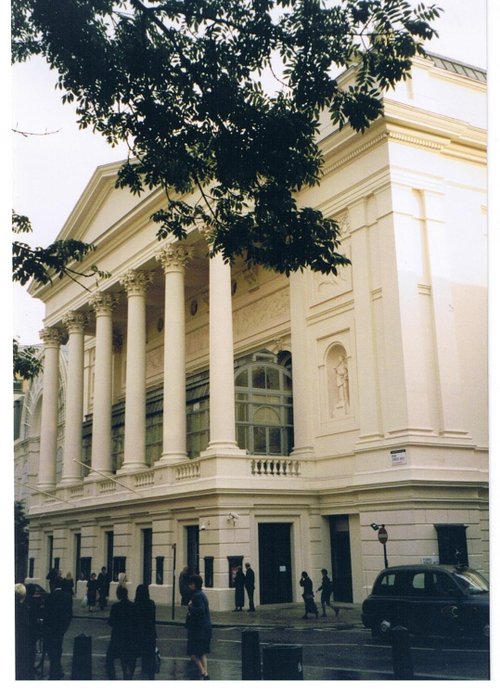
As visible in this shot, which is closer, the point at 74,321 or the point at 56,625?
the point at 56,625

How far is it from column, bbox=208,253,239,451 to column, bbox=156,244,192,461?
2.41m

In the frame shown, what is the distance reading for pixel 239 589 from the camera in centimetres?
1953

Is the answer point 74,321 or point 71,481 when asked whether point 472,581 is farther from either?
point 74,321

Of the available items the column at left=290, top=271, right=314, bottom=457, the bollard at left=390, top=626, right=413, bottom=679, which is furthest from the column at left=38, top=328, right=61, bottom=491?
the bollard at left=390, top=626, right=413, bottom=679

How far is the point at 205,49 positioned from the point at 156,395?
2120 cm

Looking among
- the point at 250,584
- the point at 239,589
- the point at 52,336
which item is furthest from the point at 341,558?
the point at 52,336

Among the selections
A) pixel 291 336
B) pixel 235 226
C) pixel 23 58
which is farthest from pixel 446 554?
pixel 23 58

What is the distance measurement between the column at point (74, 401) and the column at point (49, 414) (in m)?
0.63

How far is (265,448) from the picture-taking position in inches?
957

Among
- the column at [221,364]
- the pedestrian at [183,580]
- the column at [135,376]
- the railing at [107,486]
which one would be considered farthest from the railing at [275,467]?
the railing at [107,486]

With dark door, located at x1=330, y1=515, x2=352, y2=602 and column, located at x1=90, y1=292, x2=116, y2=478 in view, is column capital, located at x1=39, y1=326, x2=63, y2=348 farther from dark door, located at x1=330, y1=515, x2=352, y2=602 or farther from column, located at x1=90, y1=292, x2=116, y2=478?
dark door, located at x1=330, y1=515, x2=352, y2=602

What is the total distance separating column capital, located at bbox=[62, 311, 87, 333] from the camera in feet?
107

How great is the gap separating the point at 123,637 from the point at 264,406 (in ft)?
49.2

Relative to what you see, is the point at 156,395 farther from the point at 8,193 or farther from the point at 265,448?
the point at 8,193
